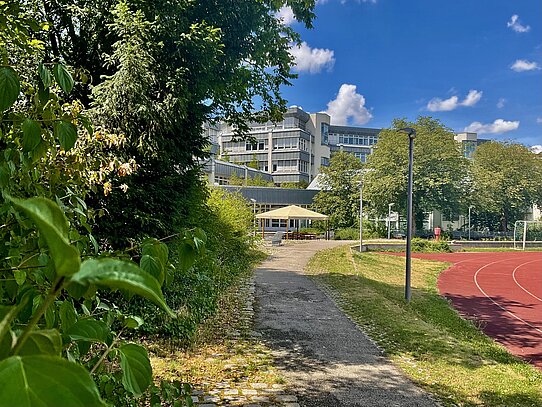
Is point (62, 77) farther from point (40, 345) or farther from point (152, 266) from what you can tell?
point (40, 345)

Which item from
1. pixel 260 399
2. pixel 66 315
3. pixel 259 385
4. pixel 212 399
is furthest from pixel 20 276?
pixel 259 385

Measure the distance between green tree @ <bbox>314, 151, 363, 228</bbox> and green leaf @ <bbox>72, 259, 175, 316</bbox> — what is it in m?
38.7

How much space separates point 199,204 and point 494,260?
21810mm

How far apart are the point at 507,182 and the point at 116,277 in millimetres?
47629

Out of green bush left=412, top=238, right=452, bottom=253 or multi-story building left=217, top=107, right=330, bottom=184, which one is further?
multi-story building left=217, top=107, right=330, bottom=184

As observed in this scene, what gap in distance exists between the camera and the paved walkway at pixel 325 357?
15.0 ft

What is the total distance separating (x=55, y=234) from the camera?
1.19 feet

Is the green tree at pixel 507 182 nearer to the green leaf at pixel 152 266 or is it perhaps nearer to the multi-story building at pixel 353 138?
the multi-story building at pixel 353 138

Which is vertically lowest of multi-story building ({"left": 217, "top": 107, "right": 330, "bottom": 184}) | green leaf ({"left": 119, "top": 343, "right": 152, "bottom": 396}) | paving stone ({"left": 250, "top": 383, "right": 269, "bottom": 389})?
paving stone ({"left": 250, "top": 383, "right": 269, "bottom": 389})

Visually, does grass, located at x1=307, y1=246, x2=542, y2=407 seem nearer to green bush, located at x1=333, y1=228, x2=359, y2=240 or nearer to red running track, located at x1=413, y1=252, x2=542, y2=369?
red running track, located at x1=413, y1=252, x2=542, y2=369

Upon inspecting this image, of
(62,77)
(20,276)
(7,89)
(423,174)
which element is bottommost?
(20,276)

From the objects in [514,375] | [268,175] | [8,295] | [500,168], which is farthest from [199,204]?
[268,175]

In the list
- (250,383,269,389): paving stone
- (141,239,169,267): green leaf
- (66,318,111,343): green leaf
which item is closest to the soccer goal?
(250,383,269,389): paving stone

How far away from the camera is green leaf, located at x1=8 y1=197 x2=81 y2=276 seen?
35 cm
